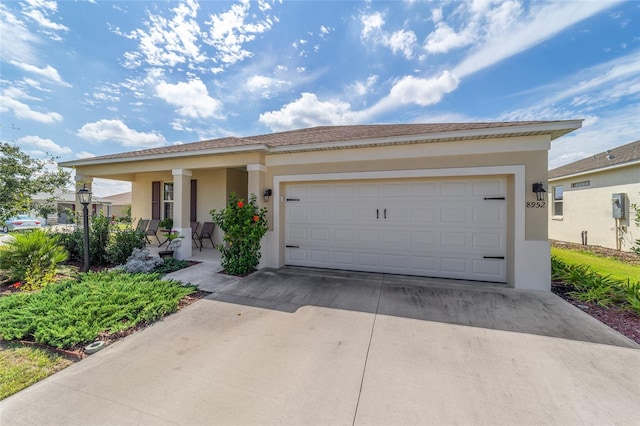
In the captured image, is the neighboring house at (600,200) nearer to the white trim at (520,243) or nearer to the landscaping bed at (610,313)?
the landscaping bed at (610,313)

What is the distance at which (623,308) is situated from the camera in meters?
3.86

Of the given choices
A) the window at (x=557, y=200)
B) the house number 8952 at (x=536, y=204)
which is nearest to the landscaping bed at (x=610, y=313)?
the house number 8952 at (x=536, y=204)

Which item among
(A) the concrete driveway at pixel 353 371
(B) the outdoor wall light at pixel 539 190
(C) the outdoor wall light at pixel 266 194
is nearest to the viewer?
(A) the concrete driveway at pixel 353 371

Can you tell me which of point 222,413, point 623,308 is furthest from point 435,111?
point 222,413

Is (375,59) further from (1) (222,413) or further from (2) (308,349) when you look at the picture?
(1) (222,413)

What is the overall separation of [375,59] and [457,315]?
7688 mm

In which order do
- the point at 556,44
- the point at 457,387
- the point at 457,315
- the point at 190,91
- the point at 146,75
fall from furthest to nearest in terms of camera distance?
1. the point at 190,91
2. the point at 146,75
3. the point at 556,44
4. the point at 457,315
5. the point at 457,387

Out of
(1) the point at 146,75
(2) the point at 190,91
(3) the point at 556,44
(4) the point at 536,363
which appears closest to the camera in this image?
(4) the point at 536,363

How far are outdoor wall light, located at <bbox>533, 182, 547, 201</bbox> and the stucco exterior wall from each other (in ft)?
21.6

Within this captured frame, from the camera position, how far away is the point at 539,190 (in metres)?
4.68

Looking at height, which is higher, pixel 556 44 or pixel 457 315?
pixel 556 44

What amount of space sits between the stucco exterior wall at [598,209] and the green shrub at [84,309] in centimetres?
1337

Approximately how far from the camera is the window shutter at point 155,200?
9.58 m

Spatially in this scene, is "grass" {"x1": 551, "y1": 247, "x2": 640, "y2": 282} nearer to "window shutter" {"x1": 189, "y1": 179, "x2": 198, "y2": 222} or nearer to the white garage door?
the white garage door
